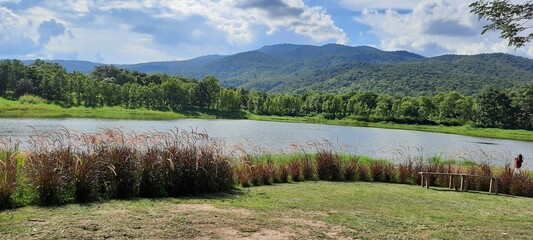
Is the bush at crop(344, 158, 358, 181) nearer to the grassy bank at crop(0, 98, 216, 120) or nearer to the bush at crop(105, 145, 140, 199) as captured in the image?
the bush at crop(105, 145, 140, 199)

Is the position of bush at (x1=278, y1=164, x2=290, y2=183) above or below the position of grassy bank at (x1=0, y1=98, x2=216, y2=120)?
above

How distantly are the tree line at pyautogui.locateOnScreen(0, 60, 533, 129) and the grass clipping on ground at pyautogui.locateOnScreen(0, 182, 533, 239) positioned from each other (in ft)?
263

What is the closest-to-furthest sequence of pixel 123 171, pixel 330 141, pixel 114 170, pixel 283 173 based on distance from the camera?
1. pixel 114 170
2. pixel 123 171
3. pixel 283 173
4. pixel 330 141

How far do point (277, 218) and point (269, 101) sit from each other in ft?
366

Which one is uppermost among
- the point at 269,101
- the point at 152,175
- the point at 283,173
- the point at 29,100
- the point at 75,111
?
the point at 269,101

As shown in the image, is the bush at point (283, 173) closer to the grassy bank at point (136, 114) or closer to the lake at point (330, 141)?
the lake at point (330, 141)

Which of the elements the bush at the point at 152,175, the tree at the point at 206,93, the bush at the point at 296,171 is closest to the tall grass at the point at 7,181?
the bush at the point at 152,175

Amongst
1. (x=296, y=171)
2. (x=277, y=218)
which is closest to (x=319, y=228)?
(x=277, y=218)

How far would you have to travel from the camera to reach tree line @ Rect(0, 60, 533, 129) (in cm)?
9088

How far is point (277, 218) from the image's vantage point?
8469 mm

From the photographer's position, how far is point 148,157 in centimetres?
1073

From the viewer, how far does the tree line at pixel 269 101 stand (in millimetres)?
90875

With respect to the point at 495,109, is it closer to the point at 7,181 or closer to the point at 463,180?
the point at 463,180

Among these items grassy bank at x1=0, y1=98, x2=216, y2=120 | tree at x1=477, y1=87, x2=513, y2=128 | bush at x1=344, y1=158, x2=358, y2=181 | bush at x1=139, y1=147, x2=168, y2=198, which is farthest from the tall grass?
tree at x1=477, y1=87, x2=513, y2=128
